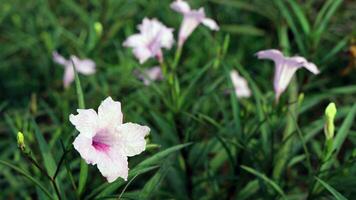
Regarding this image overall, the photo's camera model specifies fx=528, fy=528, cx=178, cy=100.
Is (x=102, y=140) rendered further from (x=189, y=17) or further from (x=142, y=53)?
(x=189, y=17)

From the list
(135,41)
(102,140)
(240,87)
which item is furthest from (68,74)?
(102,140)

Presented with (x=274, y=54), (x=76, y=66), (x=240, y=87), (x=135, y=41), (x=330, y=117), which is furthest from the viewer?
(x=240, y=87)

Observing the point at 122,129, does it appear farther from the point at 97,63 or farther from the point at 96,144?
the point at 97,63

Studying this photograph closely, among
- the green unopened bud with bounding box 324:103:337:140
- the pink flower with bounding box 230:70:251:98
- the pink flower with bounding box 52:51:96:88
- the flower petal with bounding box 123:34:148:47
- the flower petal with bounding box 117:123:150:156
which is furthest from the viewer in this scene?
the pink flower with bounding box 230:70:251:98

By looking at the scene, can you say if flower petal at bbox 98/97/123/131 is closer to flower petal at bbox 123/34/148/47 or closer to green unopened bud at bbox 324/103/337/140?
green unopened bud at bbox 324/103/337/140

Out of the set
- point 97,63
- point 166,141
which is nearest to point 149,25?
point 166,141

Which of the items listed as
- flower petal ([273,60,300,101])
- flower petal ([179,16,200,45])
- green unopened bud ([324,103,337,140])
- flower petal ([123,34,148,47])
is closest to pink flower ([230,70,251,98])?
flower petal ([179,16,200,45])
